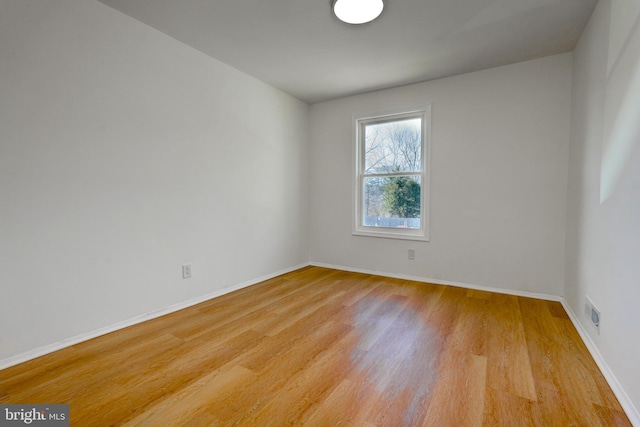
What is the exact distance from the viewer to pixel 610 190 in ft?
5.59

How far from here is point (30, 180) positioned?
1.83 meters

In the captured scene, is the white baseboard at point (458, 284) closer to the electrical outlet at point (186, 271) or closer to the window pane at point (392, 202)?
the window pane at point (392, 202)

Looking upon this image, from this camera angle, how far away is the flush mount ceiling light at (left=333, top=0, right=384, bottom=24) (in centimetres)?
204

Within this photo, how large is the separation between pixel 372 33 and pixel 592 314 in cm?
268

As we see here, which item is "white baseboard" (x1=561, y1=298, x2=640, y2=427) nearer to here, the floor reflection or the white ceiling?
the floor reflection

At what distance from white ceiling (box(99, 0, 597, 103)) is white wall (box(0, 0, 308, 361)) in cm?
29

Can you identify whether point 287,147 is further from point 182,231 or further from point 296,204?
point 182,231

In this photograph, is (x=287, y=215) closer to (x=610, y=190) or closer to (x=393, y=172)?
(x=393, y=172)

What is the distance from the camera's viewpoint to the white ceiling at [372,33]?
215 cm

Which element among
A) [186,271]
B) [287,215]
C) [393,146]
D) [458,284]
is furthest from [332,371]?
[393,146]

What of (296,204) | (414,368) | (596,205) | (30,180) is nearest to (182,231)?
(30,180)

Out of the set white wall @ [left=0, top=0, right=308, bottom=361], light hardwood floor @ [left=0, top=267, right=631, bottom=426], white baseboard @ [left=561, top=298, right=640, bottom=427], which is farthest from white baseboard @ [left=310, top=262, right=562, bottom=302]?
white wall @ [left=0, top=0, right=308, bottom=361]

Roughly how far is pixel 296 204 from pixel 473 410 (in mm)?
3218

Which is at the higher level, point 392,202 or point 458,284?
point 392,202
